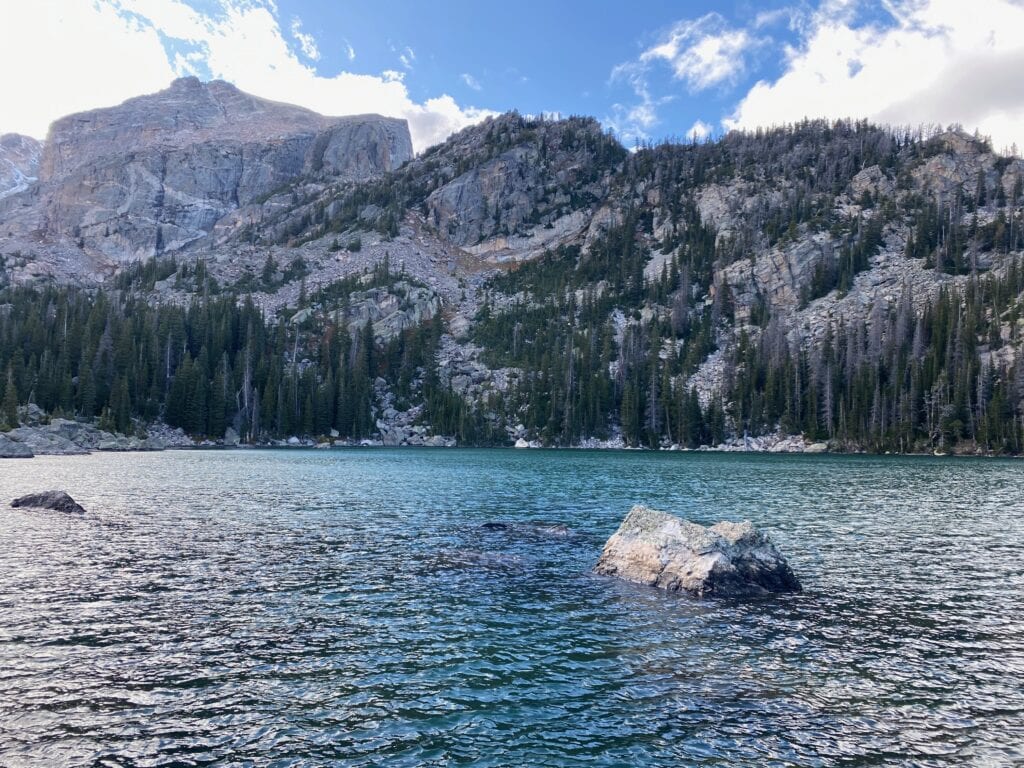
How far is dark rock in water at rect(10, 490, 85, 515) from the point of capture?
3294cm

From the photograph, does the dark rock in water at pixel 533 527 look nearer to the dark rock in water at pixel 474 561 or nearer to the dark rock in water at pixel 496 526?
the dark rock in water at pixel 496 526

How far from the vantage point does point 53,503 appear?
33.0m

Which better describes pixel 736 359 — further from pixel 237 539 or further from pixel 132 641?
pixel 132 641

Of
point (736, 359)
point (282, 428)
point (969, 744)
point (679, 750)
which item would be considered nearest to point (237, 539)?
point (679, 750)

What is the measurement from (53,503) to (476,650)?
30.1m

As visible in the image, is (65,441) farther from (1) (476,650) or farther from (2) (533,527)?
(1) (476,650)

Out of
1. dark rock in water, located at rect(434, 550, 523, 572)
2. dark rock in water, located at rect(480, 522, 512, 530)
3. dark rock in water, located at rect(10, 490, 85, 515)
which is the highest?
dark rock in water, located at rect(10, 490, 85, 515)

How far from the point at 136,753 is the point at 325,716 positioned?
2.92m

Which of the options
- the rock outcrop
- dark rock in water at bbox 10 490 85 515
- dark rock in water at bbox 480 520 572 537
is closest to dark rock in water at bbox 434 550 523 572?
dark rock in water at bbox 480 520 572 537

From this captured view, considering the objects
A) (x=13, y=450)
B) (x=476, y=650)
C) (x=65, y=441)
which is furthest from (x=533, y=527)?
(x=65, y=441)

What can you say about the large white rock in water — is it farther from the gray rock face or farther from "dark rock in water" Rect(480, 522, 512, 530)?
the gray rock face

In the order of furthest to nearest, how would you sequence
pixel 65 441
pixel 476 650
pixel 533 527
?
pixel 65 441 → pixel 533 527 → pixel 476 650

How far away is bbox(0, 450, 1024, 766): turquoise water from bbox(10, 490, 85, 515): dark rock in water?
43.7 inches

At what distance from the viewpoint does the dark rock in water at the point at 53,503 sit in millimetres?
32938
